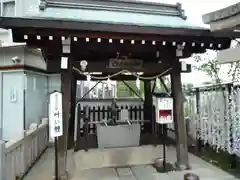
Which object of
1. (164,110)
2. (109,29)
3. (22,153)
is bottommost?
(22,153)

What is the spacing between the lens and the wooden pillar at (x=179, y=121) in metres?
6.39

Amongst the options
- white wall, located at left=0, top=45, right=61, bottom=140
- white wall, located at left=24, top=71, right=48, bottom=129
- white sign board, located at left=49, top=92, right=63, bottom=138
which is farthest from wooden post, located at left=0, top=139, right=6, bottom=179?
white wall, located at left=24, top=71, right=48, bottom=129

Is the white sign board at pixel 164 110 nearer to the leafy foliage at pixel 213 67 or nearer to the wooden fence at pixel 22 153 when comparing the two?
the leafy foliage at pixel 213 67

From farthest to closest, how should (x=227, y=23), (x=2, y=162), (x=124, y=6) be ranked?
(x=124, y=6) → (x=2, y=162) → (x=227, y=23)

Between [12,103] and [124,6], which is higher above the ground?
[124,6]

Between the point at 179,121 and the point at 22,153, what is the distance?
3798 millimetres

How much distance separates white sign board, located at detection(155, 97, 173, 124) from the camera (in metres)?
6.22

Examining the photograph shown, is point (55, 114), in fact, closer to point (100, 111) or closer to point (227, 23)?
point (227, 23)

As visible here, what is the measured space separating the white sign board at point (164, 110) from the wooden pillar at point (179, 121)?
0.22 m

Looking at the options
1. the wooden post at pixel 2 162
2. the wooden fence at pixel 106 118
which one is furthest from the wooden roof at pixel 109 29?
the wooden fence at pixel 106 118

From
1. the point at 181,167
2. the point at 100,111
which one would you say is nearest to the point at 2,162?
the point at 181,167

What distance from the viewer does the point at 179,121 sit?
6457 mm

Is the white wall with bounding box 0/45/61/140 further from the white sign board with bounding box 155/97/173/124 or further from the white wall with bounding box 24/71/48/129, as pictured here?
the white sign board with bounding box 155/97/173/124

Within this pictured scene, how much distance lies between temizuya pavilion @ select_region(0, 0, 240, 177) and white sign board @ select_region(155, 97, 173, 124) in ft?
0.77
